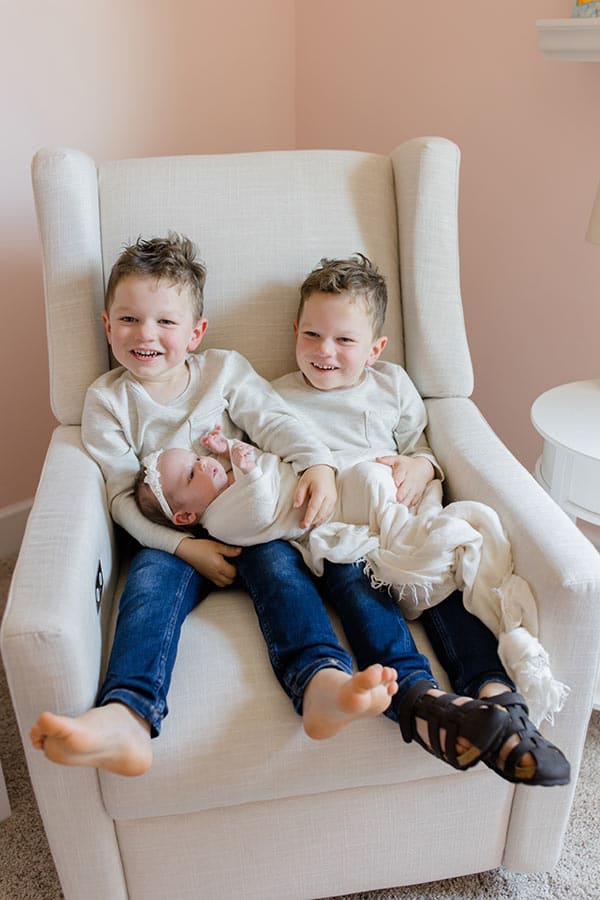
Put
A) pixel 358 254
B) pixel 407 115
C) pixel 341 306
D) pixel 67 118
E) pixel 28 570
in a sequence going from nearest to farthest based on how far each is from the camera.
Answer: pixel 28 570 → pixel 341 306 → pixel 358 254 → pixel 67 118 → pixel 407 115

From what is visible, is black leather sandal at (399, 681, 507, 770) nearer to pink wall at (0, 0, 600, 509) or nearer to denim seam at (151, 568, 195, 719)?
denim seam at (151, 568, 195, 719)

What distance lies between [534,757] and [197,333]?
90 cm

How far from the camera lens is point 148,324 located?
1.45 m

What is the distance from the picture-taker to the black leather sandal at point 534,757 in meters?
1.04

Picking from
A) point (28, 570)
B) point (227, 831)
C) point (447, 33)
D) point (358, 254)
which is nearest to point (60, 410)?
point (28, 570)

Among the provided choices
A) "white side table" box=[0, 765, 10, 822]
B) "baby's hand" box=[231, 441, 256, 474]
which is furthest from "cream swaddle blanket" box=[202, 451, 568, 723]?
"white side table" box=[0, 765, 10, 822]

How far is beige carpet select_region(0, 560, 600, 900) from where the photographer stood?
55.3 inches

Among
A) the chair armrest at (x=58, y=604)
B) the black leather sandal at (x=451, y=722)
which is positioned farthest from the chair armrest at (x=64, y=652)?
the black leather sandal at (x=451, y=722)

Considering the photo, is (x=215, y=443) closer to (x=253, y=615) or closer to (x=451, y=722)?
(x=253, y=615)

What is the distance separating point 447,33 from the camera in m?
2.05

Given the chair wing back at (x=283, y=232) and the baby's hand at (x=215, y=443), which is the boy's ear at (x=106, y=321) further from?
the baby's hand at (x=215, y=443)

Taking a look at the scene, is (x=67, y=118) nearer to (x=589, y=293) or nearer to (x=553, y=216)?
(x=553, y=216)

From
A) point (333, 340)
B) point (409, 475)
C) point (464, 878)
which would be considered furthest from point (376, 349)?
point (464, 878)

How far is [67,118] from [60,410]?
798mm
